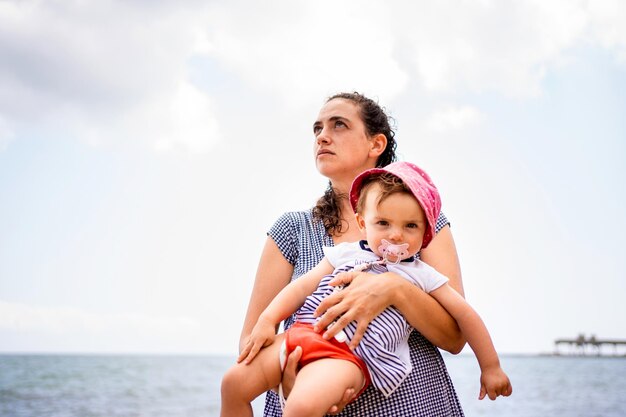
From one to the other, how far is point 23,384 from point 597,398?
59.8 feet

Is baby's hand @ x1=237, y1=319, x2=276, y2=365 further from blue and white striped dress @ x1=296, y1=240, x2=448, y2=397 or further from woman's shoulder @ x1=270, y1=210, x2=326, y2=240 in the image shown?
woman's shoulder @ x1=270, y1=210, x2=326, y2=240

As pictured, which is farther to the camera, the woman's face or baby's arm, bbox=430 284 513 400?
the woman's face

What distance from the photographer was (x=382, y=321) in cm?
202

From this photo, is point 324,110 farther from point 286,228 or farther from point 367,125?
point 286,228

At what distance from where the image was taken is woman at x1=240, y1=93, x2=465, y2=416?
200 cm

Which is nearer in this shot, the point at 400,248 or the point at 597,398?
the point at 400,248

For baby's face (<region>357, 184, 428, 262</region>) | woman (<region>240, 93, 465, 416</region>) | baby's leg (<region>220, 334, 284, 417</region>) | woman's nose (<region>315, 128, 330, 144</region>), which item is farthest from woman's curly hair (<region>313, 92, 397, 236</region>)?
baby's leg (<region>220, 334, 284, 417</region>)

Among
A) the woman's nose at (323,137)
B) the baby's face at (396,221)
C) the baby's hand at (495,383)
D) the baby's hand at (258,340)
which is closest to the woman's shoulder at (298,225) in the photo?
the woman's nose at (323,137)

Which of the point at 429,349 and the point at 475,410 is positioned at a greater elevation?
the point at 429,349

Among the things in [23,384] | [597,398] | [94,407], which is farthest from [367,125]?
[23,384]

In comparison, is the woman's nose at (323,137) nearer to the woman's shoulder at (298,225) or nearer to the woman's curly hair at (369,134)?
the woman's curly hair at (369,134)

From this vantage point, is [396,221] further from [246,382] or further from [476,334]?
[246,382]

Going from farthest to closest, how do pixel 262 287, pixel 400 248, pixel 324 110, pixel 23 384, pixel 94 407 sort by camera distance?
1. pixel 23 384
2. pixel 94 407
3. pixel 324 110
4. pixel 262 287
5. pixel 400 248

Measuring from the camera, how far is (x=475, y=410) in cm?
1416
